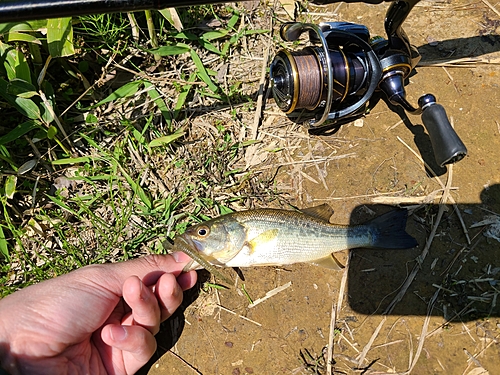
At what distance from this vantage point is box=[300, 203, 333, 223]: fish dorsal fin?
3217 mm

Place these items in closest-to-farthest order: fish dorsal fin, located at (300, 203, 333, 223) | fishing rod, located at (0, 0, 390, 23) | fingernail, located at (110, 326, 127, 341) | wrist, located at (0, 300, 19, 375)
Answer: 1. fishing rod, located at (0, 0, 390, 23)
2. wrist, located at (0, 300, 19, 375)
3. fingernail, located at (110, 326, 127, 341)
4. fish dorsal fin, located at (300, 203, 333, 223)

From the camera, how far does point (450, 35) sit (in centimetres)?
389

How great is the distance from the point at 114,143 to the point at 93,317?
156cm

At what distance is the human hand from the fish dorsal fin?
1009mm

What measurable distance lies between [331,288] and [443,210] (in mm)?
1113

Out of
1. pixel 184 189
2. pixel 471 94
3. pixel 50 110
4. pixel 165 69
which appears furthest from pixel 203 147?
pixel 471 94

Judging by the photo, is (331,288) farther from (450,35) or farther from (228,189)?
(450,35)

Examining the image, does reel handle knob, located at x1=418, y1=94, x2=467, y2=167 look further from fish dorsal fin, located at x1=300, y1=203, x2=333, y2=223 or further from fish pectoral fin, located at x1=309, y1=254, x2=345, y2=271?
fish pectoral fin, located at x1=309, y1=254, x2=345, y2=271

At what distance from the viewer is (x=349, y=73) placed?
3.14 m

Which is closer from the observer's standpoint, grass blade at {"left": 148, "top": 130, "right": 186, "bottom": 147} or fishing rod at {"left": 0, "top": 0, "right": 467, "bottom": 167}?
fishing rod at {"left": 0, "top": 0, "right": 467, "bottom": 167}

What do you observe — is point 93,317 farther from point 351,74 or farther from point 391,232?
point 351,74

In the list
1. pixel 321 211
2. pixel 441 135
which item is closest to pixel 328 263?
pixel 321 211

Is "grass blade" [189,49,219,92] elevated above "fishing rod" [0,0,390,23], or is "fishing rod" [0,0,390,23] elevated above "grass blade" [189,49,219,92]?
"fishing rod" [0,0,390,23]

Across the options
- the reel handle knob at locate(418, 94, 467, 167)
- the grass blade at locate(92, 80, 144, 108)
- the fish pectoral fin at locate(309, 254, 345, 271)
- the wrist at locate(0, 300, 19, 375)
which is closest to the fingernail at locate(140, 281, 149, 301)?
the wrist at locate(0, 300, 19, 375)
